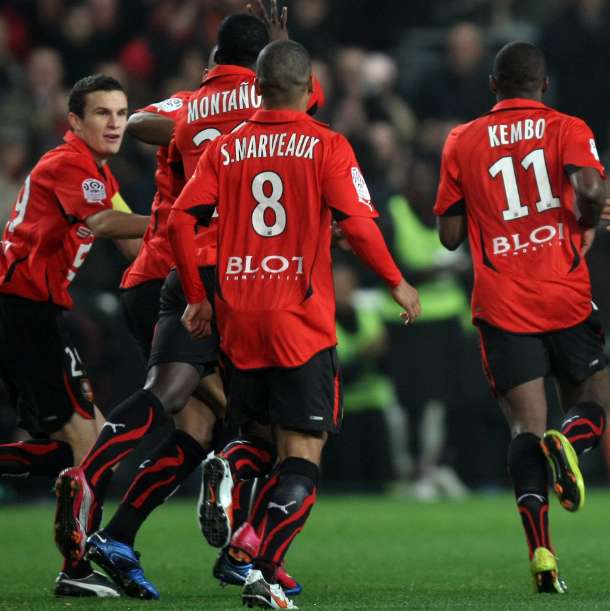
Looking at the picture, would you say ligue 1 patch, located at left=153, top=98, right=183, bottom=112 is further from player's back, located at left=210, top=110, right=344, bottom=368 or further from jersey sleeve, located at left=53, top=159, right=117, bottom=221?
player's back, located at left=210, top=110, right=344, bottom=368

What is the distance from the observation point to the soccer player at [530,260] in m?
6.57

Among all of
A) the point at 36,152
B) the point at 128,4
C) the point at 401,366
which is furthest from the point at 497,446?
the point at 128,4

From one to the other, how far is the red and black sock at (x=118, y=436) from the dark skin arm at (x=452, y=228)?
4.65ft

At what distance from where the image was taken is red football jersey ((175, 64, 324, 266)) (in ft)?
22.0

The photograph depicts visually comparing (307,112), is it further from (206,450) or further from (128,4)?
(128,4)

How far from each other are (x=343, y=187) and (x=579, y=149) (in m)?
1.18

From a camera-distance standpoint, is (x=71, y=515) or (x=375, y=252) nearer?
(x=375, y=252)

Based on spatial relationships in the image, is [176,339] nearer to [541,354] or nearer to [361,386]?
[541,354]

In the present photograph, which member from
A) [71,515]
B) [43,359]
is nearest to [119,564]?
[71,515]

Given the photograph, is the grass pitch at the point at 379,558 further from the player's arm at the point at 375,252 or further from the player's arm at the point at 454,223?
the player's arm at the point at 454,223

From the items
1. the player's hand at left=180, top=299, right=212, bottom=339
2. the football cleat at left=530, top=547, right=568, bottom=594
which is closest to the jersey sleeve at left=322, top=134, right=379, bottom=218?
the player's hand at left=180, top=299, right=212, bottom=339

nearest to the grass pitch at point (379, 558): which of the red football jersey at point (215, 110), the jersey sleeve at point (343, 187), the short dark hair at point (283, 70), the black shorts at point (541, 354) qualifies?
the black shorts at point (541, 354)

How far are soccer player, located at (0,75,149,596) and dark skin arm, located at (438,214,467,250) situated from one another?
147 cm

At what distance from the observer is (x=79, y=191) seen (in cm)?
696
